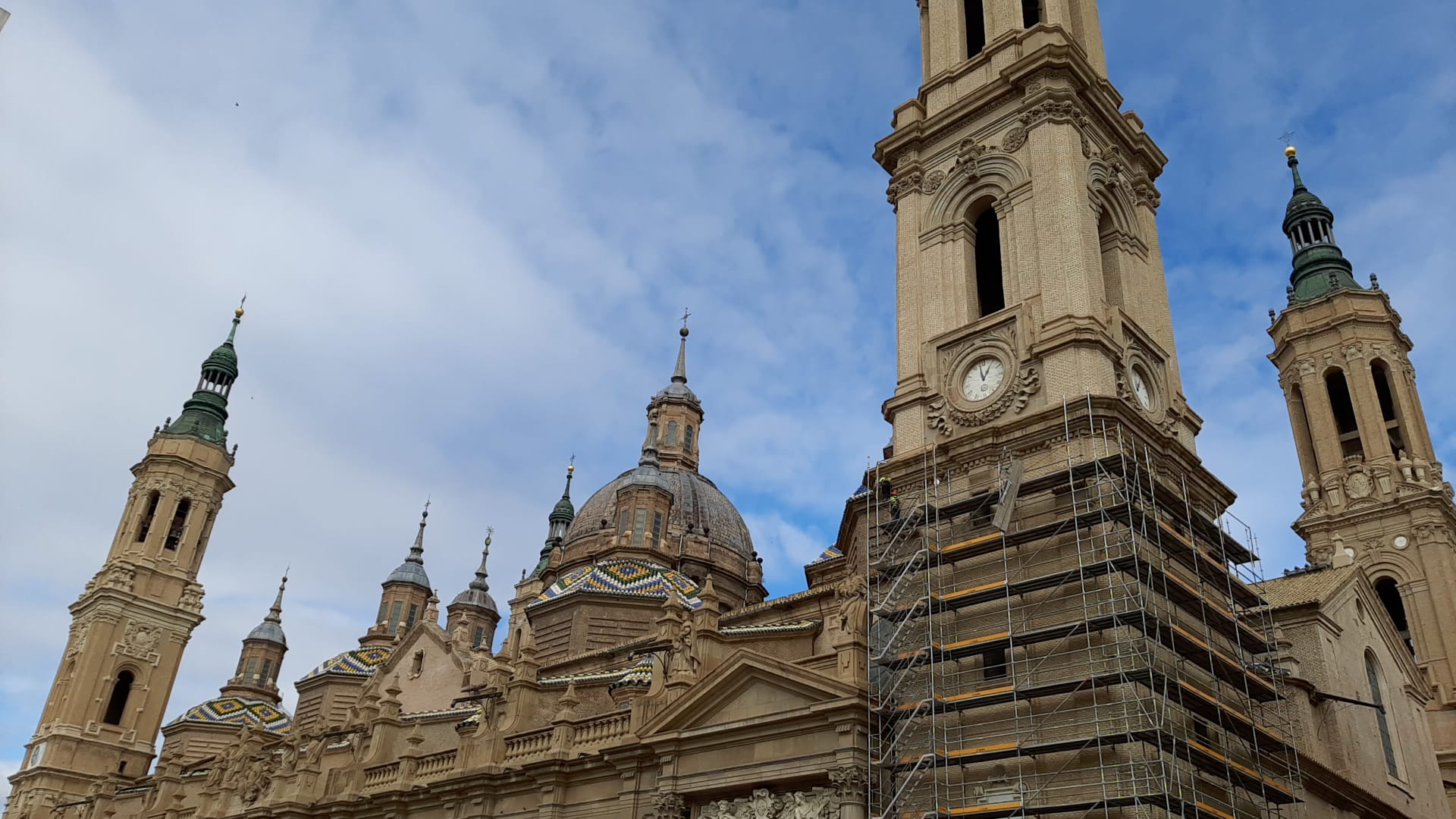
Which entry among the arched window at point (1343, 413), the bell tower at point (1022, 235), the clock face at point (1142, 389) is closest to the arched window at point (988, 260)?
the bell tower at point (1022, 235)

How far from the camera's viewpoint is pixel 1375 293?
49.1m

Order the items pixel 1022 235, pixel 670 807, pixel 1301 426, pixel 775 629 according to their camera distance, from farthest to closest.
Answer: pixel 1301 426
pixel 775 629
pixel 1022 235
pixel 670 807

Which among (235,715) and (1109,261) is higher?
(1109,261)

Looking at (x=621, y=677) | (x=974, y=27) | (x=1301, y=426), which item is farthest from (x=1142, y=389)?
(x=1301, y=426)

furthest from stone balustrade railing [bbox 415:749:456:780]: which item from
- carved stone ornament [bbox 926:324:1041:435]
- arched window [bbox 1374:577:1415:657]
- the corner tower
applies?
arched window [bbox 1374:577:1415:657]

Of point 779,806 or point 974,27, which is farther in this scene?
point 974,27

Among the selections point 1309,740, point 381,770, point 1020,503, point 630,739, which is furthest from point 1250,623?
point 381,770

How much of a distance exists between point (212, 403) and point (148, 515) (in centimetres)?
765

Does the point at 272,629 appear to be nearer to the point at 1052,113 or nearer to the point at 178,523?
the point at 178,523

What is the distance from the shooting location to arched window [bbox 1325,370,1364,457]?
156ft

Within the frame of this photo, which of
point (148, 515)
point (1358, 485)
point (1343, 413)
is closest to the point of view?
point (1358, 485)

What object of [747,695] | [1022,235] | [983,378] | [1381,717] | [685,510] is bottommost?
[747,695]

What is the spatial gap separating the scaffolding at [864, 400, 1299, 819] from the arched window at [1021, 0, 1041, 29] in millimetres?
14451

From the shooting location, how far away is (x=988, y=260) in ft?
95.8
